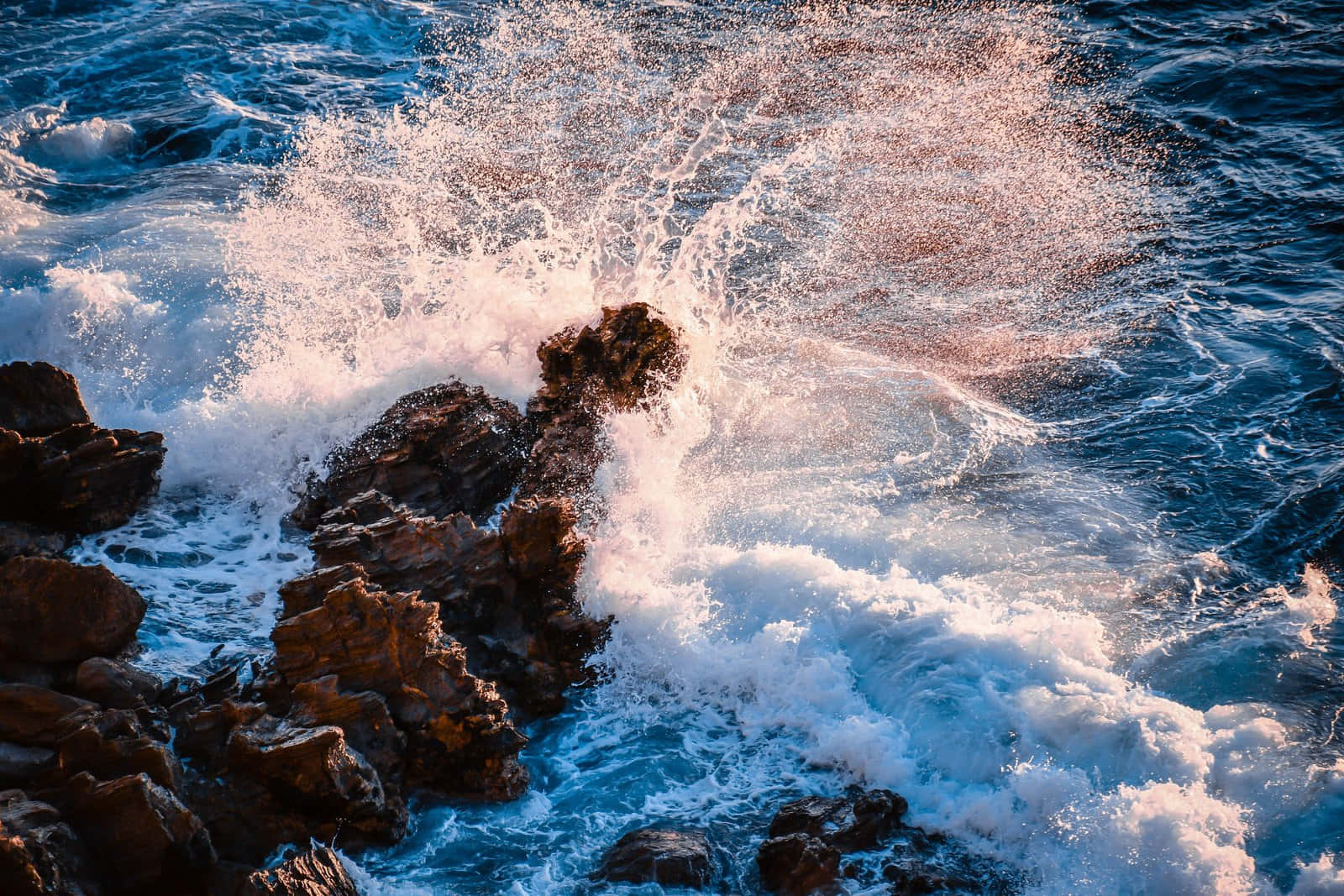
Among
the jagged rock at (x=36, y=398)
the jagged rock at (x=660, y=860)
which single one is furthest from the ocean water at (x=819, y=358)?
the jagged rock at (x=36, y=398)

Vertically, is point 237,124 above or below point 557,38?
below

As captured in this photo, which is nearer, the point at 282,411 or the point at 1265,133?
the point at 282,411

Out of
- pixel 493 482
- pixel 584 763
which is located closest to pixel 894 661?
pixel 584 763

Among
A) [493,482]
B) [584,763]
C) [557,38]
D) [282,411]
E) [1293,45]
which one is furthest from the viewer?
[557,38]

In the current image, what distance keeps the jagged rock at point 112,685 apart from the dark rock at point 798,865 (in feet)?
11.0

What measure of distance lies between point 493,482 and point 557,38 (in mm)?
11056

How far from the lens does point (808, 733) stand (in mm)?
5871

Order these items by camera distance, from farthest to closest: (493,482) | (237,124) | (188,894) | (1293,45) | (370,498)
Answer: (237,124)
(1293,45)
(493,482)
(370,498)
(188,894)

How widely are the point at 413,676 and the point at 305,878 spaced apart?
1.22 meters

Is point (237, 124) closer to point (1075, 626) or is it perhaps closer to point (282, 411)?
point (282, 411)

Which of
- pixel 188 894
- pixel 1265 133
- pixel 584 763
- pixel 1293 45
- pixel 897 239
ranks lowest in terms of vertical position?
pixel 584 763

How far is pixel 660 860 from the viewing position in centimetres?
496

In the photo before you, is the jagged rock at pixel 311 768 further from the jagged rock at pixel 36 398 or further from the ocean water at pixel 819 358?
the jagged rock at pixel 36 398

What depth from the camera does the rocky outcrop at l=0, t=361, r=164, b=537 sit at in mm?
6633
